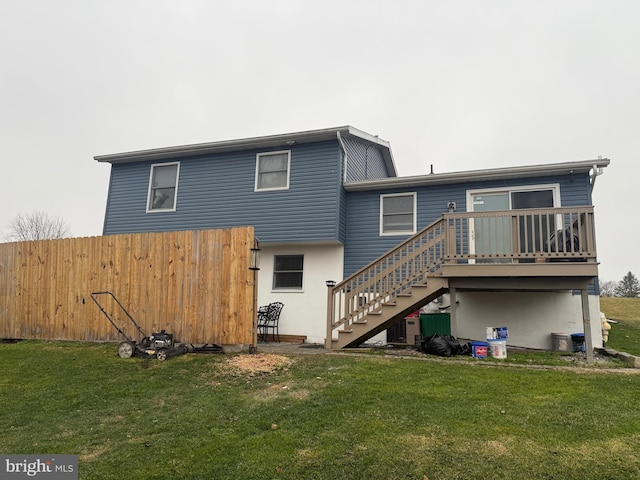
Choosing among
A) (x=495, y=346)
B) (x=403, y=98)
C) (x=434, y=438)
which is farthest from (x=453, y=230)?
(x=403, y=98)

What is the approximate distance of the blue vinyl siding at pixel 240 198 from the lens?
10.5 meters

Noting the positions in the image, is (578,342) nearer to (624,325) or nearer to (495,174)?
(495,174)

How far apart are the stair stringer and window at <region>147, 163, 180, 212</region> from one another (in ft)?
24.1

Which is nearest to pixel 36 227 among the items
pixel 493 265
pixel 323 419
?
pixel 493 265

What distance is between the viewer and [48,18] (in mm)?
13234

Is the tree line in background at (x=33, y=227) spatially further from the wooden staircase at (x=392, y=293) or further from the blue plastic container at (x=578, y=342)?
the blue plastic container at (x=578, y=342)

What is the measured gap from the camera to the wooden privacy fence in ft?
23.9

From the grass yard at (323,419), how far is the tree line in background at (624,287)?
40.3 m

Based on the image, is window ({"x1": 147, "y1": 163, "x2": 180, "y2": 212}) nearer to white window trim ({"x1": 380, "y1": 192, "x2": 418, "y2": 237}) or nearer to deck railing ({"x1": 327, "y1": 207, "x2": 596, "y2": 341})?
white window trim ({"x1": 380, "y1": 192, "x2": 418, "y2": 237})

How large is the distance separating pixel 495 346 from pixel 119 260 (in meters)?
7.54

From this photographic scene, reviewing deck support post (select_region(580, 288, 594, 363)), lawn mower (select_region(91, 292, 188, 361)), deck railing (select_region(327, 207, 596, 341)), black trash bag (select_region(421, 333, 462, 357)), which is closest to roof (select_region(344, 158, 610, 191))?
deck railing (select_region(327, 207, 596, 341))

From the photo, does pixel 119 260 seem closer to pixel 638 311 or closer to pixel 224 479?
pixel 224 479

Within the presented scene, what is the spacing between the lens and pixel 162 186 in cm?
1227

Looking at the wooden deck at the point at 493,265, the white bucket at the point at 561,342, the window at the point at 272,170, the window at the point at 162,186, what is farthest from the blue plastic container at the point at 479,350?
the window at the point at 162,186
